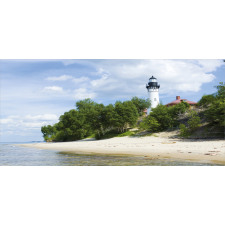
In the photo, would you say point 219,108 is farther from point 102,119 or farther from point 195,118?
point 102,119

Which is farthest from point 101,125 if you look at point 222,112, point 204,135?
point 222,112

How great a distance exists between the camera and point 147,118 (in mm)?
28766

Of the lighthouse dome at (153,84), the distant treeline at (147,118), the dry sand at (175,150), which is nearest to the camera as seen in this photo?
the dry sand at (175,150)

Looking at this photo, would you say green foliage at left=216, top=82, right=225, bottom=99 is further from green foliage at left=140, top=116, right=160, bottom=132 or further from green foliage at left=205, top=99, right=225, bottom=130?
green foliage at left=140, top=116, right=160, bottom=132

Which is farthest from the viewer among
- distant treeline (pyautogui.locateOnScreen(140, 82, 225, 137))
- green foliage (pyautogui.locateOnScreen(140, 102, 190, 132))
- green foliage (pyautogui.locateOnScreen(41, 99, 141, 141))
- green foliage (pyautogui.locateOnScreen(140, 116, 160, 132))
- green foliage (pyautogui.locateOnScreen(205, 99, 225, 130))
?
green foliage (pyautogui.locateOnScreen(41, 99, 141, 141))

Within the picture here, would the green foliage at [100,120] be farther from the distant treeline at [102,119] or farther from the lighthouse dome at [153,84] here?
the lighthouse dome at [153,84]

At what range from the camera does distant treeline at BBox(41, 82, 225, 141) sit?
20.1 metres

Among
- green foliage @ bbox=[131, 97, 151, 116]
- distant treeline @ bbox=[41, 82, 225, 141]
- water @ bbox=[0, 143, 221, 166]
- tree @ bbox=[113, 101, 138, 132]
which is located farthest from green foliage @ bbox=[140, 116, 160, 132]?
green foliage @ bbox=[131, 97, 151, 116]

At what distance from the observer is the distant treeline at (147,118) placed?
20125 mm

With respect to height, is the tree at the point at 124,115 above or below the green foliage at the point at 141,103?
below

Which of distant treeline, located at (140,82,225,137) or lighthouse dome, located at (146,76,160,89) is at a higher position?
lighthouse dome, located at (146,76,160,89)

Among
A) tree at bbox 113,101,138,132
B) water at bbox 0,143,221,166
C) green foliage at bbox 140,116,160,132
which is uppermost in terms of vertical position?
tree at bbox 113,101,138,132

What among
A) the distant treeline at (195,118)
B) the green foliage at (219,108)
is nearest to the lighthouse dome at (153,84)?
the distant treeline at (195,118)
